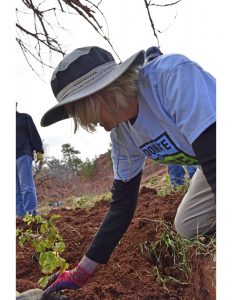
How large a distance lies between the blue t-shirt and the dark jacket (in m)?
1.91

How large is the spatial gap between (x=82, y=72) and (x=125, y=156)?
0.54 m

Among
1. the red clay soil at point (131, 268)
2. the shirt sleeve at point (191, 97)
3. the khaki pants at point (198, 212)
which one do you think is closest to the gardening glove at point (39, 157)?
the red clay soil at point (131, 268)

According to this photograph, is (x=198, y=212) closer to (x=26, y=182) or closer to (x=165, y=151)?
(x=165, y=151)

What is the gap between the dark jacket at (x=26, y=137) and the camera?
355 cm

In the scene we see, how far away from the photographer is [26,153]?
369 centimetres

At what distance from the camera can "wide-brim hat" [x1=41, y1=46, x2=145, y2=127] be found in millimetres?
1327

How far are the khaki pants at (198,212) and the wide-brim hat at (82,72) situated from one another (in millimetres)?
874

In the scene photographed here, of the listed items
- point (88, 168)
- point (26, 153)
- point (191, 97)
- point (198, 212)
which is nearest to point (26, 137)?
point (26, 153)

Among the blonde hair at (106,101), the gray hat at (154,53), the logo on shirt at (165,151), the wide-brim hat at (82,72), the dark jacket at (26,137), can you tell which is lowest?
the logo on shirt at (165,151)

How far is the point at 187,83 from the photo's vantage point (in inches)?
48.9

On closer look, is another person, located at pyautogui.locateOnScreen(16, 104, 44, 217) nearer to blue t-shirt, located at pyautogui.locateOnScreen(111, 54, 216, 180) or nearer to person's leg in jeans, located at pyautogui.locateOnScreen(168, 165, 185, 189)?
person's leg in jeans, located at pyautogui.locateOnScreen(168, 165, 185, 189)

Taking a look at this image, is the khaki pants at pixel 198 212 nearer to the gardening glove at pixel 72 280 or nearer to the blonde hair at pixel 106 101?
the gardening glove at pixel 72 280
